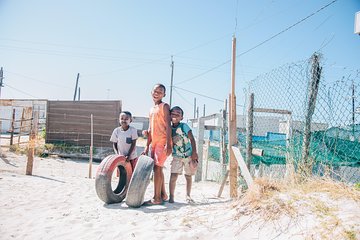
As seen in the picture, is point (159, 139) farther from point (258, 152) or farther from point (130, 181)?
point (258, 152)

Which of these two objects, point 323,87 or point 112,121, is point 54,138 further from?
point 323,87

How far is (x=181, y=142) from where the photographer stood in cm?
437

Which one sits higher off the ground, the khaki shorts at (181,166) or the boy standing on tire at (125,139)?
the boy standing on tire at (125,139)

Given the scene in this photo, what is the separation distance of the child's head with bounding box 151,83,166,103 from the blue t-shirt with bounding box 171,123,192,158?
59cm

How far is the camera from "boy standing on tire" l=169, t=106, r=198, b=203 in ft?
14.1

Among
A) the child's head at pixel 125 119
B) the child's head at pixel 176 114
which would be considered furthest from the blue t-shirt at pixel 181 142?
the child's head at pixel 125 119

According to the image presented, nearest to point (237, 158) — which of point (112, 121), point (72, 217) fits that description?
point (72, 217)

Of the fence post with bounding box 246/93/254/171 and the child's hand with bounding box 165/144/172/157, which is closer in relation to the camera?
the child's hand with bounding box 165/144/172/157

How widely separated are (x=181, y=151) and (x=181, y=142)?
148mm

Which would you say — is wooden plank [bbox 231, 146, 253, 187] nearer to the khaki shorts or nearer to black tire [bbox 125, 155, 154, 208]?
the khaki shorts

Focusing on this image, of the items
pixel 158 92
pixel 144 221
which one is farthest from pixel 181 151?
pixel 144 221

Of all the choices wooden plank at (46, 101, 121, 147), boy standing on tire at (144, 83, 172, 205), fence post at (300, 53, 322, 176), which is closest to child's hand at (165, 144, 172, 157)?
boy standing on tire at (144, 83, 172, 205)

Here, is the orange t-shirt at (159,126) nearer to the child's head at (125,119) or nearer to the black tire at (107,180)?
the black tire at (107,180)

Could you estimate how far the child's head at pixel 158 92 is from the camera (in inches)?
168
